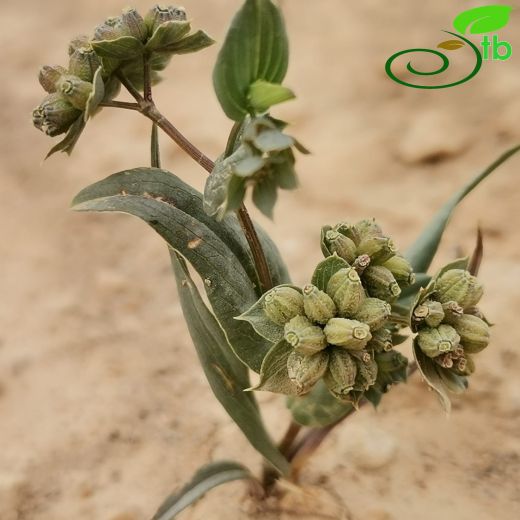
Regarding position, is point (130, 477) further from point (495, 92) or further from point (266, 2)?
point (495, 92)

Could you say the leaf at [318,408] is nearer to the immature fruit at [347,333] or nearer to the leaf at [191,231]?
the leaf at [191,231]

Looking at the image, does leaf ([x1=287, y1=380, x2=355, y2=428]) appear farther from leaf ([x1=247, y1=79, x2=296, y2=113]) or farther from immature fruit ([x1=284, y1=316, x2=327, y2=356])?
leaf ([x1=247, y1=79, x2=296, y2=113])

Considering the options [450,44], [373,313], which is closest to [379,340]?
[373,313]

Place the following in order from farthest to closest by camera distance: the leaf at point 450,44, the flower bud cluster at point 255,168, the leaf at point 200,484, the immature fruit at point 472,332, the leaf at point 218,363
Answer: the leaf at point 450,44 → the leaf at point 200,484 → the leaf at point 218,363 → the immature fruit at point 472,332 → the flower bud cluster at point 255,168

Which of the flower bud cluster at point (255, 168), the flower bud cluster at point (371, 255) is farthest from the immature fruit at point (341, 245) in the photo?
the flower bud cluster at point (255, 168)

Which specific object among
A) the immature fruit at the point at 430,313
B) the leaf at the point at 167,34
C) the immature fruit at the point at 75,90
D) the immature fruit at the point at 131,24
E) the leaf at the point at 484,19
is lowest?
the immature fruit at the point at 430,313

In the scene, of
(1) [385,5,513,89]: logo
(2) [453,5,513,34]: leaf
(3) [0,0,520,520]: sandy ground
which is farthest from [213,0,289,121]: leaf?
(2) [453,5,513,34]: leaf

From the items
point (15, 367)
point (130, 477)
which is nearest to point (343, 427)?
point (130, 477)
